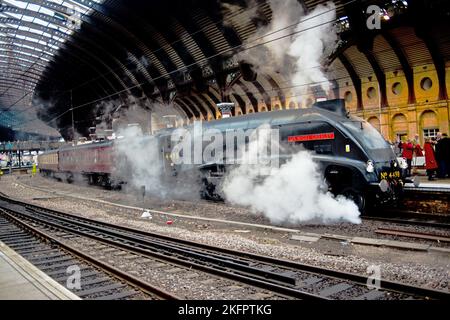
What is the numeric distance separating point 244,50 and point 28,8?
1611 cm

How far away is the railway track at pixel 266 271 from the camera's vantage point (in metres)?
4.54

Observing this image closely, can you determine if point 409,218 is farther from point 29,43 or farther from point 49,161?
point 29,43

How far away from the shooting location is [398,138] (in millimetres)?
18453

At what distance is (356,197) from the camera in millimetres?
9016

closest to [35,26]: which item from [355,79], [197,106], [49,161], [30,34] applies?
[30,34]

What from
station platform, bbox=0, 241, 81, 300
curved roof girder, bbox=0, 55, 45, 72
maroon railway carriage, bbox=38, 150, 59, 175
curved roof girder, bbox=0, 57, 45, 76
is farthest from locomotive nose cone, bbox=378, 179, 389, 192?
curved roof girder, bbox=0, 57, 45, 76

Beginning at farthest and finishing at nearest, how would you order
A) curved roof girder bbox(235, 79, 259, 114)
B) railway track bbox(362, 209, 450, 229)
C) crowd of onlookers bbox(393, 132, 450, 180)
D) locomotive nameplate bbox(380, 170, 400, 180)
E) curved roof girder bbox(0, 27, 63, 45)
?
curved roof girder bbox(0, 27, 63, 45), curved roof girder bbox(235, 79, 259, 114), crowd of onlookers bbox(393, 132, 450, 180), locomotive nameplate bbox(380, 170, 400, 180), railway track bbox(362, 209, 450, 229)

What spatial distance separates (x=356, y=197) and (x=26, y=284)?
22.9 feet

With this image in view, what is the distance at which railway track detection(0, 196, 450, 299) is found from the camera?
14.9ft

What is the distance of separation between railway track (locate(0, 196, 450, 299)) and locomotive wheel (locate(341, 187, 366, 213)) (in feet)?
12.2

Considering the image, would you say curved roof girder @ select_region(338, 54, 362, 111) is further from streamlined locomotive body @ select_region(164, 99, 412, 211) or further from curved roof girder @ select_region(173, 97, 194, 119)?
curved roof girder @ select_region(173, 97, 194, 119)

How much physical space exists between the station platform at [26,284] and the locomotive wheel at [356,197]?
6524mm
